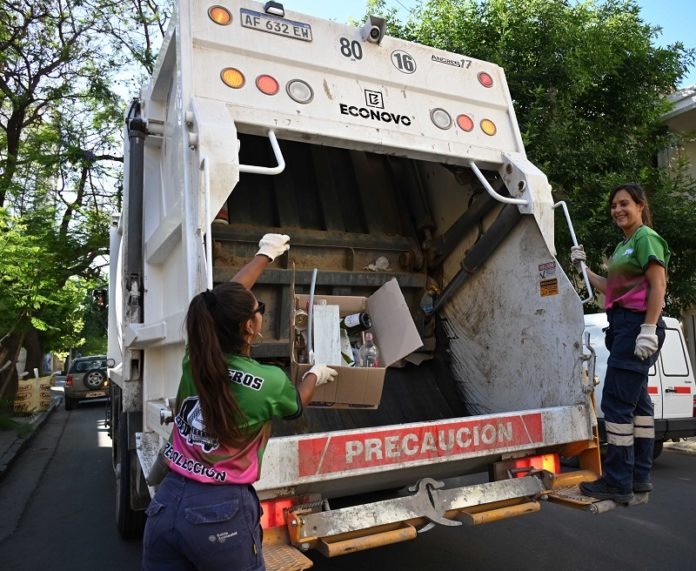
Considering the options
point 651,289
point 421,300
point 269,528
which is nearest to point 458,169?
point 421,300

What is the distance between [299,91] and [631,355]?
2.14m

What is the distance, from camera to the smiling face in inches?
120

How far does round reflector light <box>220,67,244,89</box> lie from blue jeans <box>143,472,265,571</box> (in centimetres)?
197

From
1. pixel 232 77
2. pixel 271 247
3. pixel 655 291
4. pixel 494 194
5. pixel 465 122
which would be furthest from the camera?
pixel 465 122

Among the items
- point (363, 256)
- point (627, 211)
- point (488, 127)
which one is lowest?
point (627, 211)

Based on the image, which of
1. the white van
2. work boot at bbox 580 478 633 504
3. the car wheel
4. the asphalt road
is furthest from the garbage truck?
the car wheel

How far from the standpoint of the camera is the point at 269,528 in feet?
7.91

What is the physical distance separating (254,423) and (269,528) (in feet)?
2.67

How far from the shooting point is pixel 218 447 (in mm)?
1810

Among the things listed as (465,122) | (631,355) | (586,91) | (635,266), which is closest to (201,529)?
(631,355)

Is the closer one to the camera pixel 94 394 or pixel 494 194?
pixel 494 194

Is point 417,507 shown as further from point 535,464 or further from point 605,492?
point 605,492

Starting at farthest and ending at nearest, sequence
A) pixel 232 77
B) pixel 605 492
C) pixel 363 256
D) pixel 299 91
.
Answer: pixel 363 256, pixel 299 91, pixel 232 77, pixel 605 492

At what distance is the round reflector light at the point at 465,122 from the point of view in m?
3.60
